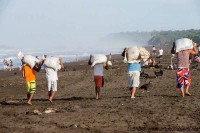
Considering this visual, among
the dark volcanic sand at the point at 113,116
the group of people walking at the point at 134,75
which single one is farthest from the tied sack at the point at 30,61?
the dark volcanic sand at the point at 113,116

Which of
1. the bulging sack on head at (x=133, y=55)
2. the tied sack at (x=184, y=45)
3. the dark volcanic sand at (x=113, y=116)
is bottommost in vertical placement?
the dark volcanic sand at (x=113, y=116)

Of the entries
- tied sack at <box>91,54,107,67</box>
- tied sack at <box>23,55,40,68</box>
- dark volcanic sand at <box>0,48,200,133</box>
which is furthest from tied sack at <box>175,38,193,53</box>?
tied sack at <box>23,55,40,68</box>

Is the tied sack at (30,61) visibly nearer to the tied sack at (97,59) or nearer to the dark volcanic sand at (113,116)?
the dark volcanic sand at (113,116)

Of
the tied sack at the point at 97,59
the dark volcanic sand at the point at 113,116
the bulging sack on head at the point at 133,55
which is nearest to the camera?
the dark volcanic sand at the point at 113,116

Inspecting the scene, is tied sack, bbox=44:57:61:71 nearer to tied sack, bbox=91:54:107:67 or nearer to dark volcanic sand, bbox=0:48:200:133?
tied sack, bbox=91:54:107:67

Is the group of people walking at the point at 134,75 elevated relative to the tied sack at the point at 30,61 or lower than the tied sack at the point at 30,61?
lower

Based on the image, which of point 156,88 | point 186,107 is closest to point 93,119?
point 186,107

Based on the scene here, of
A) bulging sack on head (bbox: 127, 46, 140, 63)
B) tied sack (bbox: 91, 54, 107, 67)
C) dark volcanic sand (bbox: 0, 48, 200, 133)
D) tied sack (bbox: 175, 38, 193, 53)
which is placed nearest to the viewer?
dark volcanic sand (bbox: 0, 48, 200, 133)

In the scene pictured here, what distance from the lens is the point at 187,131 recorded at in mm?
8523

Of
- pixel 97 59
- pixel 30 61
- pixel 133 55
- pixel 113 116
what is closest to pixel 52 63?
pixel 30 61

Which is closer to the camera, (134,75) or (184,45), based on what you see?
(184,45)

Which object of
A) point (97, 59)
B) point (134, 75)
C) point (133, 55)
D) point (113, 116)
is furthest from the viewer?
point (97, 59)

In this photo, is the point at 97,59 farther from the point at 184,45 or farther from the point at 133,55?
the point at 184,45

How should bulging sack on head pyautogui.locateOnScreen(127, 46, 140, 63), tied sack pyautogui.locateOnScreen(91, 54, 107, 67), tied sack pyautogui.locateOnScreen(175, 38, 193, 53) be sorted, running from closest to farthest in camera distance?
tied sack pyautogui.locateOnScreen(175, 38, 193, 53) → bulging sack on head pyautogui.locateOnScreen(127, 46, 140, 63) → tied sack pyautogui.locateOnScreen(91, 54, 107, 67)
